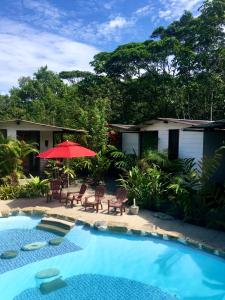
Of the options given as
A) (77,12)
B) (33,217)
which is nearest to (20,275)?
(33,217)

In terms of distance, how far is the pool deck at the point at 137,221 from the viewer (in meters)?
10.2

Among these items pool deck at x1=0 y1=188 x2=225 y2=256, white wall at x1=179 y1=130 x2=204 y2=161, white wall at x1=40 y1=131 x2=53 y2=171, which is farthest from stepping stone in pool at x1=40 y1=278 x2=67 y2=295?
white wall at x1=40 y1=131 x2=53 y2=171

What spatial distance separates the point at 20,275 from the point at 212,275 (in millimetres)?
5327

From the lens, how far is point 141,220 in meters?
12.1

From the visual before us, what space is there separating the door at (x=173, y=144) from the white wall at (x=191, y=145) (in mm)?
486

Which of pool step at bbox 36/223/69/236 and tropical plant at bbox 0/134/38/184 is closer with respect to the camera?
pool step at bbox 36/223/69/236

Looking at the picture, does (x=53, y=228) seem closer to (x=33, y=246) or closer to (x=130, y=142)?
(x=33, y=246)

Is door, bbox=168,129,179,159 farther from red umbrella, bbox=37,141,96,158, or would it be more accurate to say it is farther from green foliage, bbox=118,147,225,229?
red umbrella, bbox=37,141,96,158

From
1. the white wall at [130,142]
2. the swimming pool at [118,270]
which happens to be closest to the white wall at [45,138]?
the white wall at [130,142]

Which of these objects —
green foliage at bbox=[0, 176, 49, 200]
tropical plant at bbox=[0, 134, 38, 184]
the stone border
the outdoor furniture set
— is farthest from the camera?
tropical plant at bbox=[0, 134, 38, 184]

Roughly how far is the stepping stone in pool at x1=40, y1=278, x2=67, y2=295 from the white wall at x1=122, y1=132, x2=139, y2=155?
1301cm

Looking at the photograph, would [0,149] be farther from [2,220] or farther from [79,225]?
[79,225]

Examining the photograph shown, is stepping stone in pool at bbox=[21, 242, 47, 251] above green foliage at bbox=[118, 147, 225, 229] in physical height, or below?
below

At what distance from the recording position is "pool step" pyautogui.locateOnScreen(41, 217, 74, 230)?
1185cm
